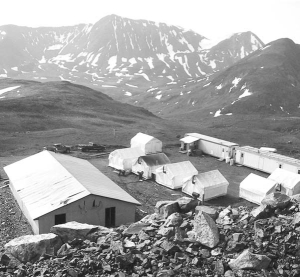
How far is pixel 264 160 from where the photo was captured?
51.4 m

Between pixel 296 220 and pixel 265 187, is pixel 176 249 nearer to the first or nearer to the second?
pixel 296 220

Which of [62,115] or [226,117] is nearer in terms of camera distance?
[62,115]

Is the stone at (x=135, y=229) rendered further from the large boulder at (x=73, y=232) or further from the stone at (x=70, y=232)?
the stone at (x=70, y=232)

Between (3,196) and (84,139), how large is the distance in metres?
33.6

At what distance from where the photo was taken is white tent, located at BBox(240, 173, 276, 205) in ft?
126

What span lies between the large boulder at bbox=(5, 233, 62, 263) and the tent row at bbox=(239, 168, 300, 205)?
2781 centimetres

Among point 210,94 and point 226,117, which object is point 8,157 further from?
point 210,94

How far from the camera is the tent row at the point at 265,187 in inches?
1517

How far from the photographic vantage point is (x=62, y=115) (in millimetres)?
90438

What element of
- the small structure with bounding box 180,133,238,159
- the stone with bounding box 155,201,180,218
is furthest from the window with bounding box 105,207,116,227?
the small structure with bounding box 180,133,238,159

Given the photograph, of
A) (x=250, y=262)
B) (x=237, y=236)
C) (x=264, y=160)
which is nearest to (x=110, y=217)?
(x=237, y=236)

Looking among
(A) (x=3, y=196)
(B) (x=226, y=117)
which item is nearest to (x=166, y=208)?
(A) (x=3, y=196)

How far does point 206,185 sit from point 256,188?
19.3 ft

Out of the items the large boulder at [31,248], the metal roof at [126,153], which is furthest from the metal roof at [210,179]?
the large boulder at [31,248]
